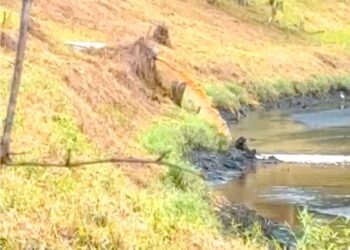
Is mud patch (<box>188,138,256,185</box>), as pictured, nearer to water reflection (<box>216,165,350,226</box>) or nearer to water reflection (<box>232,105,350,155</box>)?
water reflection (<box>216,165,350,226</box>)

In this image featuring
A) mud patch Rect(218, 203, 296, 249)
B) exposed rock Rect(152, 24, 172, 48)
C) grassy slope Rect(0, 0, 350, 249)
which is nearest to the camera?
grassy slope Rect(0, 0, 350, 249)

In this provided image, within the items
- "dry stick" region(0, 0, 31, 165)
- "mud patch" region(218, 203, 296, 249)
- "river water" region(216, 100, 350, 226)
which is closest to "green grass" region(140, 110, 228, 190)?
"river water" region(216, 100, 350, 226)

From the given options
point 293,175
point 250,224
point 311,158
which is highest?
point 250,224

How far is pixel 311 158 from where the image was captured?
21.3 m

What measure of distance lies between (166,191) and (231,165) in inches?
296

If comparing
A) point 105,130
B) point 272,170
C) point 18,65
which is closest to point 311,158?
point 272,170

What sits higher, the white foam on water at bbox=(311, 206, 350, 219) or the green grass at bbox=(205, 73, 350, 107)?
the white foam on water at bbox=(311, 206, 350, 219)

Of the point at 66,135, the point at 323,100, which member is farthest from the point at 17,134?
the point at 323,100

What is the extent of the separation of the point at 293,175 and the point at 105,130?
Answer: 5021 millimetres

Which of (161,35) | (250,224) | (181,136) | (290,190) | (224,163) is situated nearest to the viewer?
(250,224)

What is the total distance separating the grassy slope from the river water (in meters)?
1.53

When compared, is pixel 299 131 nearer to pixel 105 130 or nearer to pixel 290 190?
pixel 290 190

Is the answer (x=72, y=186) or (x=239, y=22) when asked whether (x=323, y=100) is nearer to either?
(x=239, y=22)

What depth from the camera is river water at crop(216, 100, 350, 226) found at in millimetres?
16250
